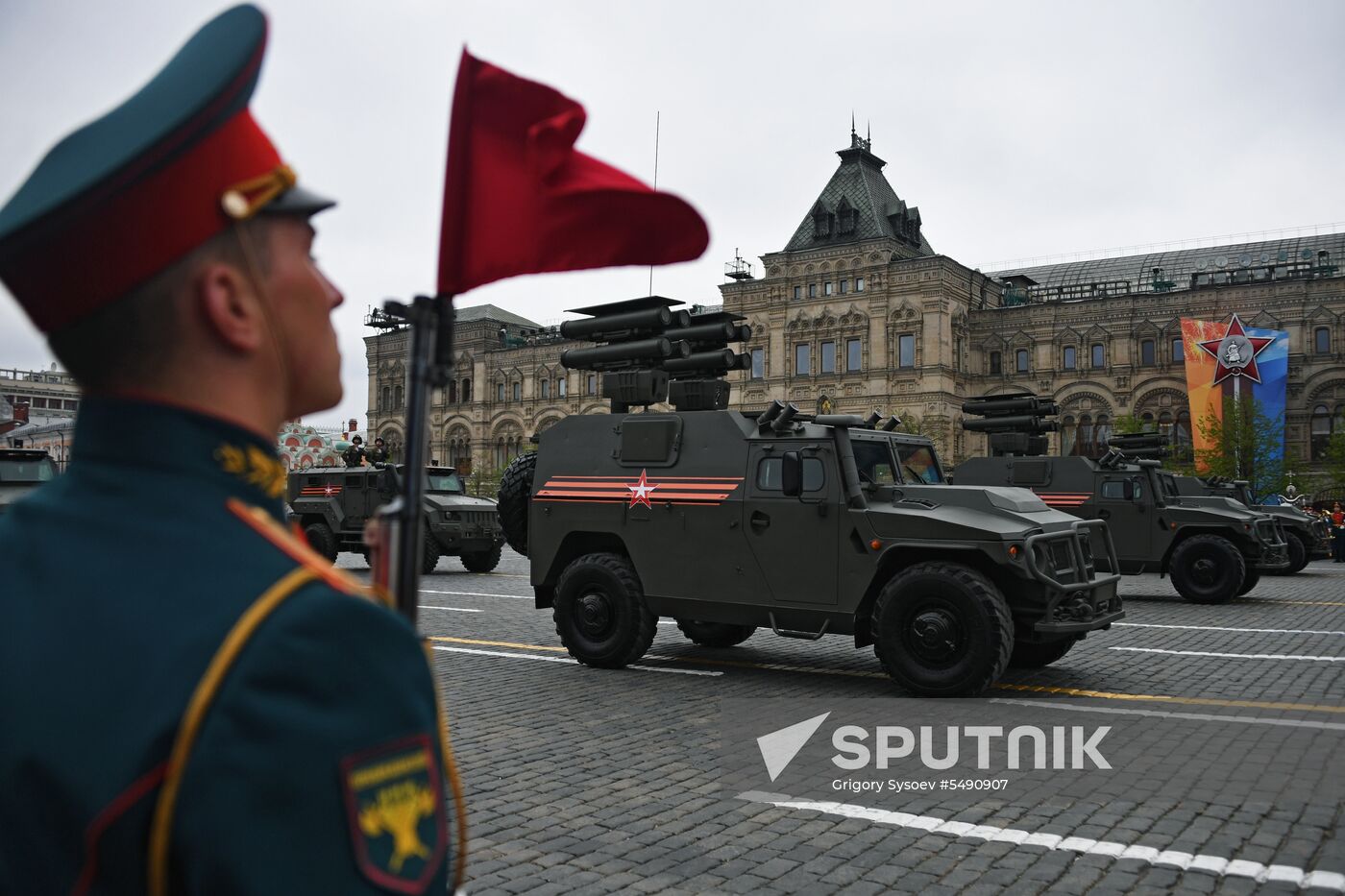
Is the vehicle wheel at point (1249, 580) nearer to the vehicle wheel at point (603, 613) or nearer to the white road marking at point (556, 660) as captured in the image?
the white road marking at point (556, 660)

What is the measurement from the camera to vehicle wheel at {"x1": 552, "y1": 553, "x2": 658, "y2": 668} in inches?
391

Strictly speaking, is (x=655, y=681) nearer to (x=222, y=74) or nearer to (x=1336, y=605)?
(x=222, y=74)

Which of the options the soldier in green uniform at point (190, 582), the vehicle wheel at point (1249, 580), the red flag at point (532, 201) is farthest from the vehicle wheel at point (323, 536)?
the soldier in green uniform at point (190, 582)

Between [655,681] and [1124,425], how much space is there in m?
45.2

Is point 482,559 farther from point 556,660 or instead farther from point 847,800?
point 847,800

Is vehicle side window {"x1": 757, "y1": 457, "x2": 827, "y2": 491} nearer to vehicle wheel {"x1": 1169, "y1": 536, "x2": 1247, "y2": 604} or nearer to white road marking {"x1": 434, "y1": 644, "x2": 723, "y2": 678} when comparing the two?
white road marking {"x1": 434, "y1": 644, "x2": 723, "y2": 678}

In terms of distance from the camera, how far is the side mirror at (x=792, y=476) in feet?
29.9

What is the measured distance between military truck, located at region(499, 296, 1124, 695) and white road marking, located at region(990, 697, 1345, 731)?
49 cm

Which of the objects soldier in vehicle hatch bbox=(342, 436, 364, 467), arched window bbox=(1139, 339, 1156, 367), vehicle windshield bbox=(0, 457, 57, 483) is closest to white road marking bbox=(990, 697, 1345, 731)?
vehicle windshield bbox=(0, 457, 57, 483)

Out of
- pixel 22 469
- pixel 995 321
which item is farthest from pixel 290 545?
pixel 995 321

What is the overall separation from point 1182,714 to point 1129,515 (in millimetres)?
10070

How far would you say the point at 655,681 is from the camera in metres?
9.48

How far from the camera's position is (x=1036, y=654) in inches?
395

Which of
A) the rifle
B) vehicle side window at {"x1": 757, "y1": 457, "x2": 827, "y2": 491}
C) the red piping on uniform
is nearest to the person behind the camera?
the red piping on uniform
